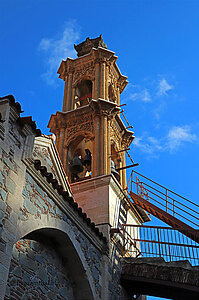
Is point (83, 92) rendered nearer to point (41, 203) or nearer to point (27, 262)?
point (41, 203)

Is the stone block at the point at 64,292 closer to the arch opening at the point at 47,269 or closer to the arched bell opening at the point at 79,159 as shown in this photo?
the arch opening at the point at 47,269

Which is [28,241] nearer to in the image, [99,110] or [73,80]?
[99,110]

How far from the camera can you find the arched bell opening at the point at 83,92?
19.7 metres

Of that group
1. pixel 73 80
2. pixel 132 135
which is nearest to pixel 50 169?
pixel 132 135

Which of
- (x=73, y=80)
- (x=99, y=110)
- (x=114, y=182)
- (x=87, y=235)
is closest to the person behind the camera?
(x=87, y=235)

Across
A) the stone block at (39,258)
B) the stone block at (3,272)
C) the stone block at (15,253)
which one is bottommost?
the stone block at (3,272)

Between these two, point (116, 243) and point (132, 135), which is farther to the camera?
point (132, 135)

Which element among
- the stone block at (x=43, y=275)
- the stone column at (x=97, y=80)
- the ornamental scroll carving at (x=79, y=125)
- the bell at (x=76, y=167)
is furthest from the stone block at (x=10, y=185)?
the stone column at (x=97, y=80)

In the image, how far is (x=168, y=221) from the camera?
14.0 meters

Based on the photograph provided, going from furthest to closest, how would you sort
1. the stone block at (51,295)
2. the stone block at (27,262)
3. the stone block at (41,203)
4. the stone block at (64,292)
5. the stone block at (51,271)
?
the stone block at (64,292) → the stone block at (51,271) → the stone block at (51,295) → the stone block at (41,203) → the stone block at (27,262)

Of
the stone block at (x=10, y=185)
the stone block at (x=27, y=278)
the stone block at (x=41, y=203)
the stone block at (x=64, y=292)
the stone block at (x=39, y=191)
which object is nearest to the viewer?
the stone block at (x=10, y=185)

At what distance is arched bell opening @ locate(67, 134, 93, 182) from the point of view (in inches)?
634

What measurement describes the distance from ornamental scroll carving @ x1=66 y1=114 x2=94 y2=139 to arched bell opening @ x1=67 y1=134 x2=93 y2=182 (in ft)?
1.02

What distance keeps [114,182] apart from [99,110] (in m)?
4.18
